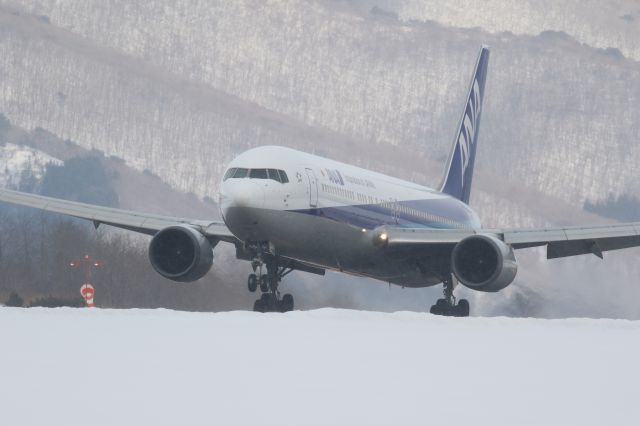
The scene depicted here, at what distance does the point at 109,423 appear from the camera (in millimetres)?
9922

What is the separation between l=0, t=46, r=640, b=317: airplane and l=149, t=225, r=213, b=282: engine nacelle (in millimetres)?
28

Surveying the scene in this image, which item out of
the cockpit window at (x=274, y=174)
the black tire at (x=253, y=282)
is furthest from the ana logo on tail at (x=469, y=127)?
the black tire at (x=253, y=282)

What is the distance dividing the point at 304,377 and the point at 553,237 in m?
26.6

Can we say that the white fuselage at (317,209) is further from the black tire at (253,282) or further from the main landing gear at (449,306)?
the black tire at (253,282)

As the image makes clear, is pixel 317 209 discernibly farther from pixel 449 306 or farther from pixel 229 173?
pixel 449 306

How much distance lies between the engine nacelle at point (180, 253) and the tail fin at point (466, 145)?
51.9 feet

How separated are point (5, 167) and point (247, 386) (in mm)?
86851

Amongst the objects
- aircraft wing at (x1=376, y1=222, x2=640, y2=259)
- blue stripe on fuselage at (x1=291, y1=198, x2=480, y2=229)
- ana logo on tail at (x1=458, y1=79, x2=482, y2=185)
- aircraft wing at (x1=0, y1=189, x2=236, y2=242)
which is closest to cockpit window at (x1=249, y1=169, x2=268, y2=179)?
blue stripe on fuselage at (x1=291, y1=198, x2=480, y2=229)

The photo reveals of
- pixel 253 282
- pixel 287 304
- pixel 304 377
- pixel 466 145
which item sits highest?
pixel 466 145

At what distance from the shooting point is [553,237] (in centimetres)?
3741

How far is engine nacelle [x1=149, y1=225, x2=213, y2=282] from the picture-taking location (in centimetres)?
3538

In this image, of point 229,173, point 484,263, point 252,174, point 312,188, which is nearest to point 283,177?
point 252,174

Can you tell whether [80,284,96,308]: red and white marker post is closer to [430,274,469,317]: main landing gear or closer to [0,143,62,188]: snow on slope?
[430,274,469,317]: main landing gear

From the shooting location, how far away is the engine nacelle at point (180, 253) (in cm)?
3538
